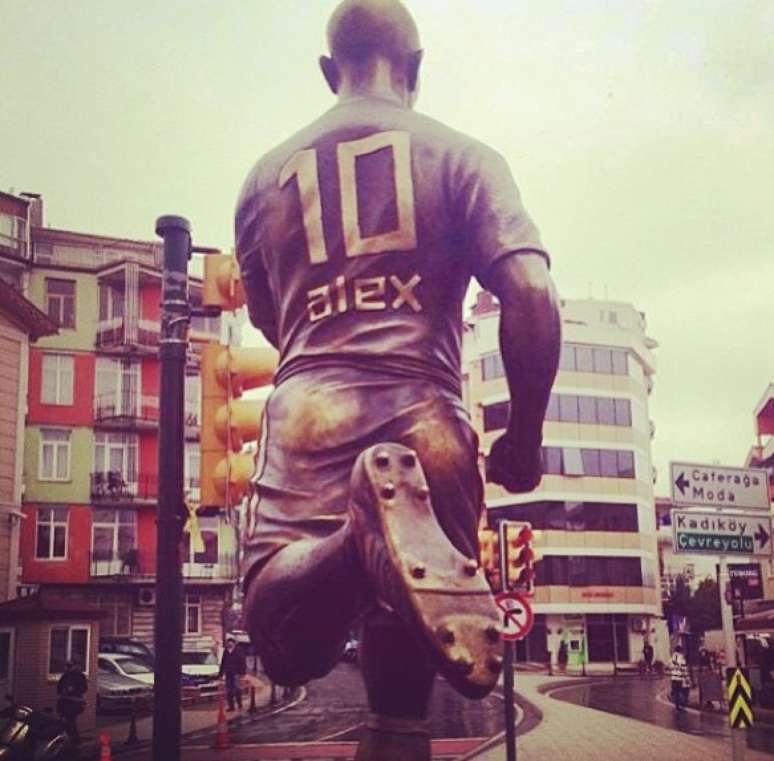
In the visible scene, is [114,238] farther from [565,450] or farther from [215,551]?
[565,450]

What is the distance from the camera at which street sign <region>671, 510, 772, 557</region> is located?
9.53m

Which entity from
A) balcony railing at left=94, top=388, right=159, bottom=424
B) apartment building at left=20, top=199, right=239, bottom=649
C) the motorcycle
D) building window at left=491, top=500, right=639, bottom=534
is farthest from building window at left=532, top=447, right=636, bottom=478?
the motorcycle

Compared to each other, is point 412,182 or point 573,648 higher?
point 412,182

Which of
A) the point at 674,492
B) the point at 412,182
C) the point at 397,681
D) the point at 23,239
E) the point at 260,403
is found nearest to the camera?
the point at 397,681

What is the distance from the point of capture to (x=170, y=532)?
12.4 feet

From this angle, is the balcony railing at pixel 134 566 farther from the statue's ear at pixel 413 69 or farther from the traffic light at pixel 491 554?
the statue's ear at pixel 413 69

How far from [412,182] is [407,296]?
306mm

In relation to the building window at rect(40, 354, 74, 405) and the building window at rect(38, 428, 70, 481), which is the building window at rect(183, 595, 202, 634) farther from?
the building window at rect(40, 354, 74, 405)

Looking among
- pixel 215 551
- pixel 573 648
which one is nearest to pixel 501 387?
pixel 573 648

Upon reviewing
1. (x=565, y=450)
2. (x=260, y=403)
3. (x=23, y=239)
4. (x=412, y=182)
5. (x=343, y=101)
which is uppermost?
(x=23, y=239)

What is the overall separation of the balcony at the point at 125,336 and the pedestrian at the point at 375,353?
2603 centimetres

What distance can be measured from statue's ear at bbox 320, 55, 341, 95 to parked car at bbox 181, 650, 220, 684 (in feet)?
68.2

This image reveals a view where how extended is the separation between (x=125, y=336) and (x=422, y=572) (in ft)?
89.8

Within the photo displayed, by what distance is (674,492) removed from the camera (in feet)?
30.4
